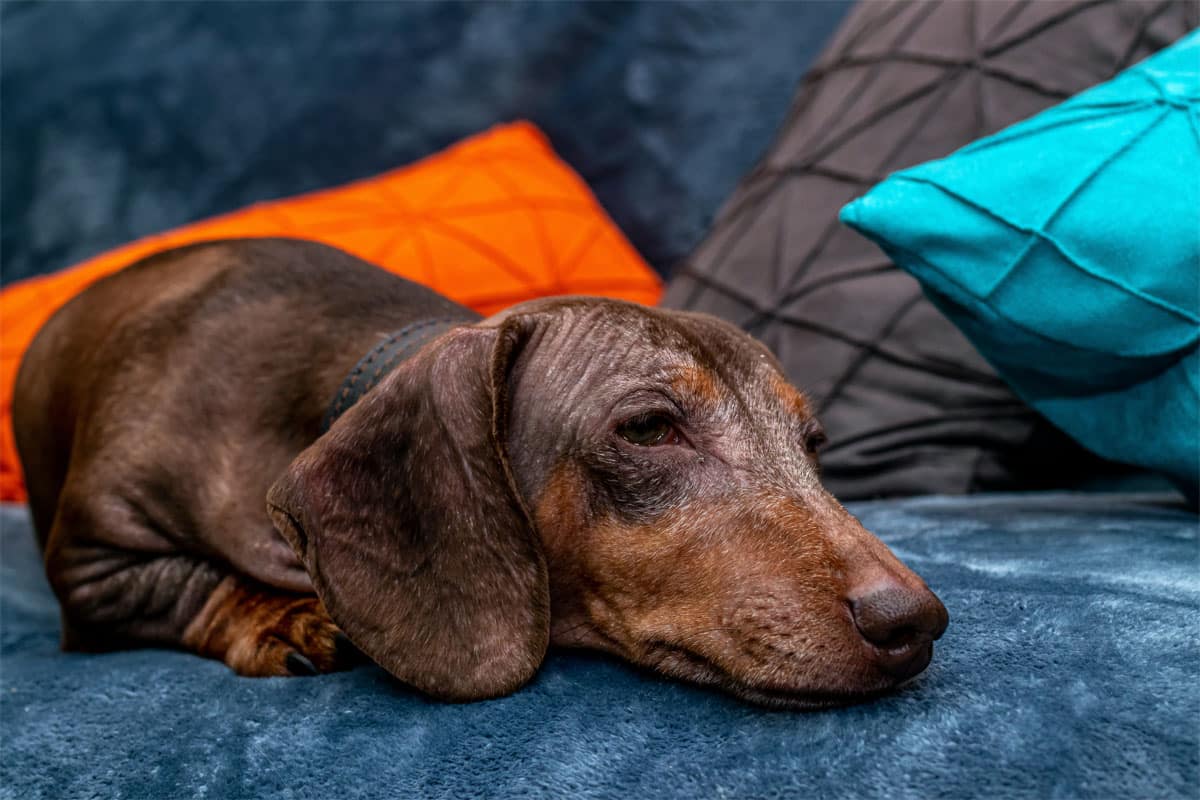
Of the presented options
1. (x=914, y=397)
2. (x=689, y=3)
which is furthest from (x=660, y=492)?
(x=689, y=3)

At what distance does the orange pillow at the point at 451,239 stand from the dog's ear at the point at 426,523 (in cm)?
167

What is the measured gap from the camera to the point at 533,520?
65.4 inches

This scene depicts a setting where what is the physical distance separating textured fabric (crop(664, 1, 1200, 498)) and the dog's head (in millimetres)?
802

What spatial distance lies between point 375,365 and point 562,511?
46cm

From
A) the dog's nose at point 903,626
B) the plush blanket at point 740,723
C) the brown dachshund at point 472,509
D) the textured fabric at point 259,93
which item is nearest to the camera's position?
the plush blanket at point 740,723

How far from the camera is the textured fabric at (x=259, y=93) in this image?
422 cm

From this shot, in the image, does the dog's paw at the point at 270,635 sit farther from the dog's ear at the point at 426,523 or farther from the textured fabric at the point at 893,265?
the textured fabric at the point at 893,265

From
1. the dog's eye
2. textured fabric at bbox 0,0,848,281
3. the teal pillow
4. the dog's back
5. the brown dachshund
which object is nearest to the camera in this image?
the brown dachshund

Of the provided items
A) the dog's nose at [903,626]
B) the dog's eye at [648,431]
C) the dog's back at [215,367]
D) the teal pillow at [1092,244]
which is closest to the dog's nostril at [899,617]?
the dog's nose at [903,626]

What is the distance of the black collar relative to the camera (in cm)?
185

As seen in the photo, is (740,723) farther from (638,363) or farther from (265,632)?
(265,632)

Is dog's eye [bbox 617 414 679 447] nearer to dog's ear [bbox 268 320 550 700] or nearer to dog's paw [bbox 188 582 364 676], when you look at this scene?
dog's ear [bbox 268 320 550 700]

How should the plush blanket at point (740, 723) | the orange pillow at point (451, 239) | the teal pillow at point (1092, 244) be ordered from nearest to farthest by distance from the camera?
1. the plush blanket at point (740, 723)
2. the teal pillow at point (1092, 244)
3. the orange pillow at point (451, 239)

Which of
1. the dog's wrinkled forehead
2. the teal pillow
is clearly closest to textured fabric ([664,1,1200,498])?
the teal pillow
